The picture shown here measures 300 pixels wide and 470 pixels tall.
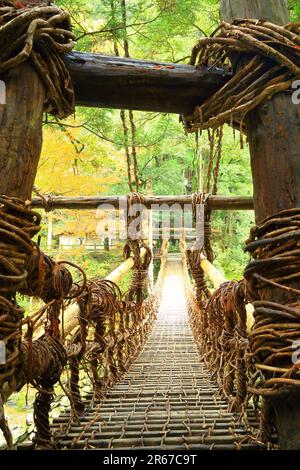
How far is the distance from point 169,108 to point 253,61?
226 millimetres

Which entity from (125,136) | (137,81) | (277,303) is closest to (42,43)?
(137,81)

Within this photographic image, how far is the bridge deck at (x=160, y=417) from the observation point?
105cm

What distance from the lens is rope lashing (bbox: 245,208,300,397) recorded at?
2.03 feet

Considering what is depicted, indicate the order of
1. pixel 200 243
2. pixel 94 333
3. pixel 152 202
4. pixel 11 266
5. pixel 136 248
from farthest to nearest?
1. pixel 136 248
2. pixel 152 202
3. pixel 200 243
4. pixel 94 333
5. pixel 11 266

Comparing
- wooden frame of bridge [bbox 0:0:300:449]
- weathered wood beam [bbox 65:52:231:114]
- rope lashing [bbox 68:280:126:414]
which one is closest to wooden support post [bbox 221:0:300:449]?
wooden frame of bridge [bbox 0:0:300:449]

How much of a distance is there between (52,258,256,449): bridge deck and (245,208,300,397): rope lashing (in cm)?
46

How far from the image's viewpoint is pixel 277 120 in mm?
758

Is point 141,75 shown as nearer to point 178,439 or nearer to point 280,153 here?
point 280,153

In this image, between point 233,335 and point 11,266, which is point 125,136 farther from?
point 11,266

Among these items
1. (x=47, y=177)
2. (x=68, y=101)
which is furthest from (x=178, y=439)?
(x=47, y=177)

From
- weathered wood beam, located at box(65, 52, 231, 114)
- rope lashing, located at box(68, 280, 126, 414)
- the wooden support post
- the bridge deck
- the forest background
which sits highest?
the forest background

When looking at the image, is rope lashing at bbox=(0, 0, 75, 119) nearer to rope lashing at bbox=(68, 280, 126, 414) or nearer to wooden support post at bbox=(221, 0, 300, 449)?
wooden support post at bbox=(221, 0, 300, 449)

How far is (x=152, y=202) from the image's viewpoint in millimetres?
2680

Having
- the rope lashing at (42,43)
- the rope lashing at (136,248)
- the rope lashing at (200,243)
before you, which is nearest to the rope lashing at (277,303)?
the rope lashing at (42,43)
